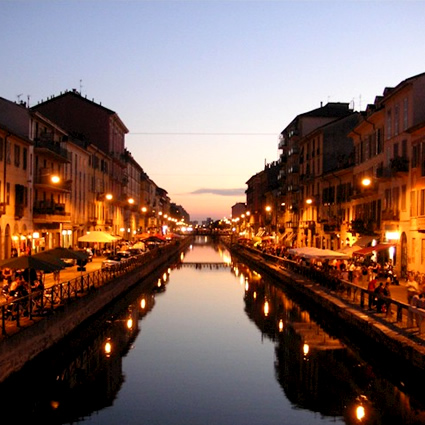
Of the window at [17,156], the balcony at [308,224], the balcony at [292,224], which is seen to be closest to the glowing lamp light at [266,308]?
the window at [17,156]

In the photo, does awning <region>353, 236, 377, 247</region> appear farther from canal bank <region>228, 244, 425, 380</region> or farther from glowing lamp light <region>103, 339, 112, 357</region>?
glowing lamp light <region>103, 339, 112, 357</region>

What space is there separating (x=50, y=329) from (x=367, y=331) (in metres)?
11.5

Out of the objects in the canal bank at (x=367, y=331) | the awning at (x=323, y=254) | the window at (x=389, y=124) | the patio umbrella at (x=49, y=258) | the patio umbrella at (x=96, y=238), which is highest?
the window at (x=389, y=124)

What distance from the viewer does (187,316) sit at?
39438mm

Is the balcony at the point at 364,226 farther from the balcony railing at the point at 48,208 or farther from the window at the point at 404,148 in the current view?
the balcony railing at the point at 48,208

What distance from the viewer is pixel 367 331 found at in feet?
85.2

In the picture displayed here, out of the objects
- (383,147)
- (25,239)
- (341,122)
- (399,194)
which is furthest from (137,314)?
(341,122)

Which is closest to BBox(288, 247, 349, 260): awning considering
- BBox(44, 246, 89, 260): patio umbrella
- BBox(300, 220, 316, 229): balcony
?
BBox(44, 246, 89, 260): patio umbrella

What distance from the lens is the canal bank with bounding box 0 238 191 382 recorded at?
63.3 feet

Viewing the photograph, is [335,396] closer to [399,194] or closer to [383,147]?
[399,194]

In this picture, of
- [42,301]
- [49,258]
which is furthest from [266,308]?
[42,301]

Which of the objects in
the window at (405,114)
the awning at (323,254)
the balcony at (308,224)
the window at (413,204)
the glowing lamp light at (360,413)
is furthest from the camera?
the balcony at (308,224)

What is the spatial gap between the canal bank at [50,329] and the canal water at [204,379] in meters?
0.44

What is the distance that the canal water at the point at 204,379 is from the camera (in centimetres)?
1875
